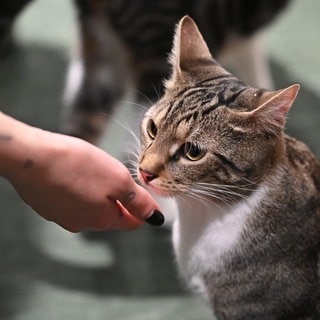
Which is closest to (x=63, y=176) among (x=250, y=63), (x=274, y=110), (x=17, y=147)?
(x=17, y=147)

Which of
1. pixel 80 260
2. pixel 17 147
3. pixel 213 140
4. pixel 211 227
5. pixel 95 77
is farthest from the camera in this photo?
pixel 95 77

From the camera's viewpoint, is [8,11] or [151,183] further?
[8,11]

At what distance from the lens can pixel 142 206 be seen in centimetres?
94

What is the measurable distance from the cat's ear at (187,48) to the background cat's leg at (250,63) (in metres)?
0.61

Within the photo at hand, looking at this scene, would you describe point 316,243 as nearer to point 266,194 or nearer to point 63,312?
point 266,194

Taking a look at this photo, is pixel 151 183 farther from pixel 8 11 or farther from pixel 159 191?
pixel 8 11

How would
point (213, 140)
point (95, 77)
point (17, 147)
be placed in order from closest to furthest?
point (17, 147)
point (213, 140)
point (95, 77)

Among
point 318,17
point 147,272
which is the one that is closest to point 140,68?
point 147,272

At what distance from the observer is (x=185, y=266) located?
112 cm

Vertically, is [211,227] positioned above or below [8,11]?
above

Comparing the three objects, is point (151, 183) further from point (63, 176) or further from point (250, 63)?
point (250, 63)

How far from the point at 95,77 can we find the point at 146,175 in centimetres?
73

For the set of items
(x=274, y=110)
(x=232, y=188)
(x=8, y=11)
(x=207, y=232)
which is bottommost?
(x=8, y=11)

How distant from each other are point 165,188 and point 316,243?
25cm
